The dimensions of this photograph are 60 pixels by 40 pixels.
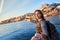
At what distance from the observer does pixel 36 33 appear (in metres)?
2.87

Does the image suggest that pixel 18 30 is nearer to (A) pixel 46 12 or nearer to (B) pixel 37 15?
(B) pixel 37 15

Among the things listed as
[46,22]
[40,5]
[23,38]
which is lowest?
[23,38]

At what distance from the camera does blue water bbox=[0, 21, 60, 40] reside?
2879 mm

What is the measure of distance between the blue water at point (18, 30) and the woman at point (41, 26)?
0.09 m

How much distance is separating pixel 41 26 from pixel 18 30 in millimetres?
346

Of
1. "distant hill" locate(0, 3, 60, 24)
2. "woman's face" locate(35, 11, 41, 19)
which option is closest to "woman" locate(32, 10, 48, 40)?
"woman's face" locate(35, 11, 41, 19)

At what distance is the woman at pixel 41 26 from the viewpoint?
278cm

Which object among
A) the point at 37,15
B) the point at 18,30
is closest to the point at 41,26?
the point at 37,15

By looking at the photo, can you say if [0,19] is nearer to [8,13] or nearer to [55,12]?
[8,13]

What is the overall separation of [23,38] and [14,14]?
394 mm

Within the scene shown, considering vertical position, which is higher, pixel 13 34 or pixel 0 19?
pixel 0 19

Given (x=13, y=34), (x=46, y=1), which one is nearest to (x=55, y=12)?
(x=46, y=1)

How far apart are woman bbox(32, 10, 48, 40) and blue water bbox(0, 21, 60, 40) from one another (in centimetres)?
9

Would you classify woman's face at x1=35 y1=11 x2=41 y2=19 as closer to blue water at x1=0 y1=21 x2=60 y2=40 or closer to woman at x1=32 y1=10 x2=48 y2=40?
woman at x1=32 y1=10 x2=48 y2=40
